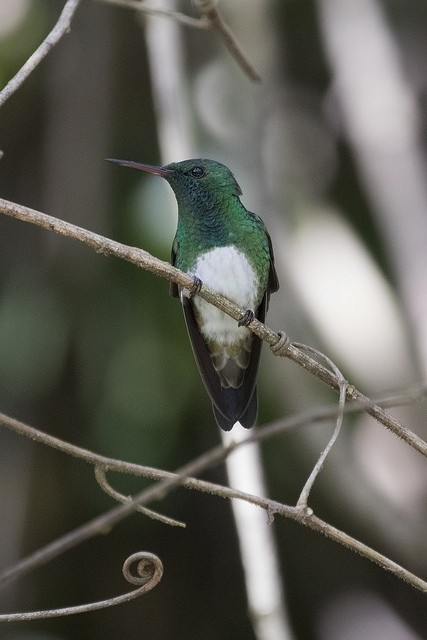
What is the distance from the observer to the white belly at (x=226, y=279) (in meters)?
2.99

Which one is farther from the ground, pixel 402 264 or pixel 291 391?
pixel 402 264

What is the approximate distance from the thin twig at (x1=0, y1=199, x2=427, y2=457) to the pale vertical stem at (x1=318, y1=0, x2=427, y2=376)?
Result: 55.4 inches

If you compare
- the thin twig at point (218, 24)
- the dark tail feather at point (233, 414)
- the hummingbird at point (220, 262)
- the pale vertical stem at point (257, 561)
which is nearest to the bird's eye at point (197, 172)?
the hummingbird at point (220, 262)

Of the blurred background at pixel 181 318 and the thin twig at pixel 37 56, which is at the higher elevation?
the blurred background at pixel 181 318

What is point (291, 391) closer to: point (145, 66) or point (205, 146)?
point (205, 146)

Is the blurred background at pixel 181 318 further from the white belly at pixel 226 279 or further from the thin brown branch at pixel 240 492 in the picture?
the thin brown branch at pixel 240 492

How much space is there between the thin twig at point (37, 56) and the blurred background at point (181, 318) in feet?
5.66

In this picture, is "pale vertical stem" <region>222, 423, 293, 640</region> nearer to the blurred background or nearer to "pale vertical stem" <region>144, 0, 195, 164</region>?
the blurred background

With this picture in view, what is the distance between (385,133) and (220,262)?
1300 mm

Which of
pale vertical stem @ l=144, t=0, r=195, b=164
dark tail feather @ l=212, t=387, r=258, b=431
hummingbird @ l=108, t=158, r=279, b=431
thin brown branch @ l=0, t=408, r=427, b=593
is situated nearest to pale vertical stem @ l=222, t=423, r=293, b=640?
dark tail feather @ l=212, t=387, r=258, b=431

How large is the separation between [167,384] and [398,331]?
1088 mm

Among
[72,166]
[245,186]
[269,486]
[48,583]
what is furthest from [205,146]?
[48,583]

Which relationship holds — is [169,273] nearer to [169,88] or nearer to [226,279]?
[226,279]

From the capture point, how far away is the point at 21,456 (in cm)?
338
